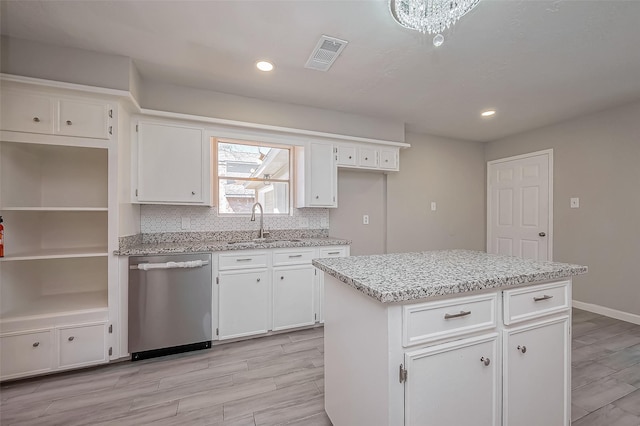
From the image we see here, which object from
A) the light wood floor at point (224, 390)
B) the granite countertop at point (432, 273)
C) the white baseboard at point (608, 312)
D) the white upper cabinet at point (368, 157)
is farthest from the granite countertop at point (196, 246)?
the white baseboard at point (608, 312)

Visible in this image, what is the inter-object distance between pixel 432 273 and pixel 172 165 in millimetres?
2502

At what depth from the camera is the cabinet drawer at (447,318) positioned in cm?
100

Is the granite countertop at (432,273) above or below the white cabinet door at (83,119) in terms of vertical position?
below

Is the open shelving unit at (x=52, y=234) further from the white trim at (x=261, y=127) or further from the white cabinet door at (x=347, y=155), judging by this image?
the white cabinet door at (x=347, y=155)

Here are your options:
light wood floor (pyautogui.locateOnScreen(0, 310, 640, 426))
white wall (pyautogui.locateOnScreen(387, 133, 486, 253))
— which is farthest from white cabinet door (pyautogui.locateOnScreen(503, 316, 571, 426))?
white wall (pyautogui.locateOnScreen(387, 133, 486, 253))

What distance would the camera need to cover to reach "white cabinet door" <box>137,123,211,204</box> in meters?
2.47

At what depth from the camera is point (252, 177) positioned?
124 inches

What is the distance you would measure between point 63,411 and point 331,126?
3.38 meters

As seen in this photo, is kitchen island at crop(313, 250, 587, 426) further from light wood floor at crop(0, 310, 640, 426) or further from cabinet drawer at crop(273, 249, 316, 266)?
Result: cabinet drawer at crop(273, 249, 316, 266)

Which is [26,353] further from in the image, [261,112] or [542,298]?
[542,298]

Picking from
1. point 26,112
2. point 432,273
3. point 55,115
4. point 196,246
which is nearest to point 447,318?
point 432,273

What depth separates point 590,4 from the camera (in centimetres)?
162

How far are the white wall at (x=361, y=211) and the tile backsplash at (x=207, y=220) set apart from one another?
31 centimetres

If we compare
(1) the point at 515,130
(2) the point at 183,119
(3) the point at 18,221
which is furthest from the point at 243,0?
(1) the point at 515,130
